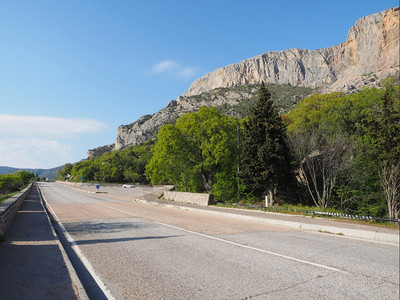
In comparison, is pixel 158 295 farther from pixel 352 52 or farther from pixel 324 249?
pixel 352 52

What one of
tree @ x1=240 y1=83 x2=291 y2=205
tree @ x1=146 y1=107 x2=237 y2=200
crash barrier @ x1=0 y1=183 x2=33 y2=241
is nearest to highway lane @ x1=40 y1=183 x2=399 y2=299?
crash barrier @ x1=0 y1=183 x2=33 y2=241

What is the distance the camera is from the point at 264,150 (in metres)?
22.8

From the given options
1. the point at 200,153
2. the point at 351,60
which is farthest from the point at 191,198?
the point at 351,60

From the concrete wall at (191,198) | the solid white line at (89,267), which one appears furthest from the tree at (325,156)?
the solid white line at (89,267)

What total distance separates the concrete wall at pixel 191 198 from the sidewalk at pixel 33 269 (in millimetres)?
14360

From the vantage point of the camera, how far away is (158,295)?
4.13 meters

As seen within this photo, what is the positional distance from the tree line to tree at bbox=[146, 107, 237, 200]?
105 millimetres

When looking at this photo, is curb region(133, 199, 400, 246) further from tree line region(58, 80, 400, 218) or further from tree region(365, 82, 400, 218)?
tree region(365, 82, 400, 218)

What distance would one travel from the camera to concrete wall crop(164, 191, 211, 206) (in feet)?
72.2

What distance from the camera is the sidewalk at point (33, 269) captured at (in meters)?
→ 4.23

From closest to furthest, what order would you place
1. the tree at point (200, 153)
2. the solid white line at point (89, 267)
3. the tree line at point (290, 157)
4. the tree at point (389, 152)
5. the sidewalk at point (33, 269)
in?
1. the sidewalk at point (33, 269)
2. the solid white line at point (89, 267)
3. the tree at point (389, 152)
4. the tree line at point (290, 157)
5. the tree at point (200, 153)

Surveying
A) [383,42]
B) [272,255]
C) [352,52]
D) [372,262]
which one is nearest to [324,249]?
[372,262]

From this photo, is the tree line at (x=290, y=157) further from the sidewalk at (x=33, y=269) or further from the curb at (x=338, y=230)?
the sidewalk at (x=33, y=269)

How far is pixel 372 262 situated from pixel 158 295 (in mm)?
5155
